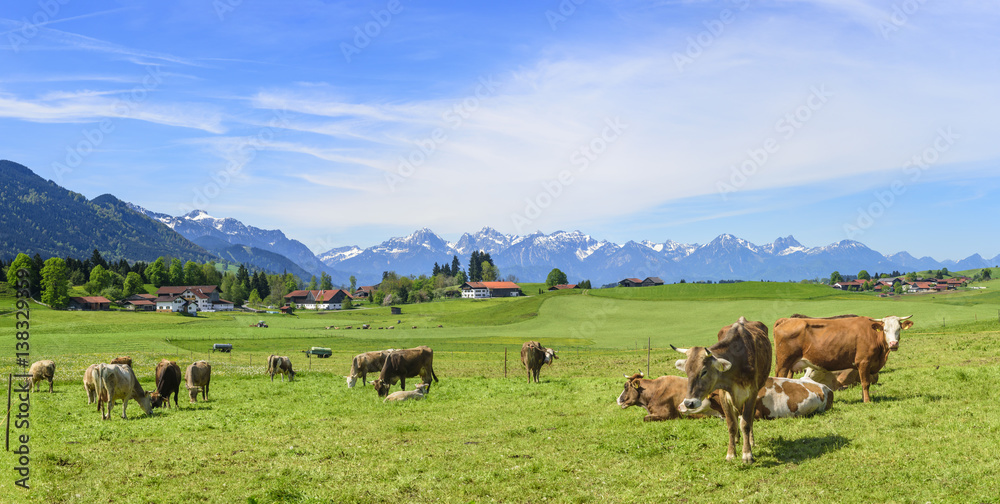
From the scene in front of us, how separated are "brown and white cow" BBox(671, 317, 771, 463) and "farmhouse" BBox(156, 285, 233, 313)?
181 meters

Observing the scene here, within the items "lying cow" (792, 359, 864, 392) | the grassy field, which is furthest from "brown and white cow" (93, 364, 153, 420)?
"lying cow" (792, 359, 864, 392)

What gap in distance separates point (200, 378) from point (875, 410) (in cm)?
2761

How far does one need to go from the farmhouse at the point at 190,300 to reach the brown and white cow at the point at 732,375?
181m

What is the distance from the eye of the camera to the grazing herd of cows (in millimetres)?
12109

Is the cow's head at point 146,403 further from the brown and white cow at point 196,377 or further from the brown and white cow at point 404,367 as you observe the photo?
the brown and white cow at point 404,367

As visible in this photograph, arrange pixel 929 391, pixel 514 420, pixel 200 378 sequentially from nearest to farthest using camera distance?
1. pixel 929 391
2. pixel 514 420
3. pixel 200 378

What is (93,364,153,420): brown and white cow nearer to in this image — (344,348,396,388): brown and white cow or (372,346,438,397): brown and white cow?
(372,346,438,397): brown and white cow

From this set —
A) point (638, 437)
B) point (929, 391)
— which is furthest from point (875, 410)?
point (638, 437)

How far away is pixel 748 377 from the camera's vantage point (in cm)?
1218

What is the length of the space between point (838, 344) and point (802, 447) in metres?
6.88

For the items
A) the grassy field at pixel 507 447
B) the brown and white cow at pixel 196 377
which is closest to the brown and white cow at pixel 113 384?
the grassy field at pixel 507 447

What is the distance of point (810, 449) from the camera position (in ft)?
42.2

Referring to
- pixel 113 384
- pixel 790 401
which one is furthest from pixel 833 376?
pixel 113 384

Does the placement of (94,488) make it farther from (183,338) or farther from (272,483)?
(183,338)
